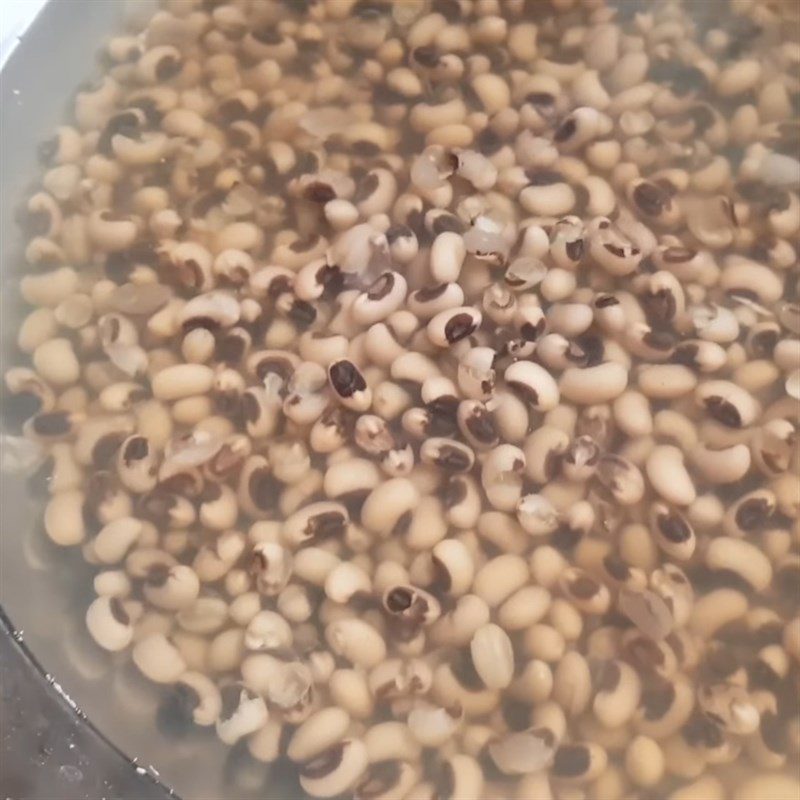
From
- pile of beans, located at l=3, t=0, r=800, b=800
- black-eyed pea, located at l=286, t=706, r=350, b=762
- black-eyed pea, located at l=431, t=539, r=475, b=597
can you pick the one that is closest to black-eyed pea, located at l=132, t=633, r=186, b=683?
pile of beans, located at l=3, t=0, r=800, b=800

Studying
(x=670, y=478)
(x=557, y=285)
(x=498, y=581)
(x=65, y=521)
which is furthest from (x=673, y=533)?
(x=65, y=521)

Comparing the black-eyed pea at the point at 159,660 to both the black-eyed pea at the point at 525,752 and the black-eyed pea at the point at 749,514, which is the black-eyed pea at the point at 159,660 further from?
the black-eyed pea at the point at 749,514

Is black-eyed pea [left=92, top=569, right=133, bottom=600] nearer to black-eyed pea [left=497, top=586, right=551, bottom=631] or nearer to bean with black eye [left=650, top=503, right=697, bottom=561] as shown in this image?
black-eyed pea [left=497, top=586, right=551, bottom=631]

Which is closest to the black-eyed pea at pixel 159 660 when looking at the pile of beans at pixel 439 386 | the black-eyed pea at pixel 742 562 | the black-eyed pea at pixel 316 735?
the pile of beans at pixel 439 386

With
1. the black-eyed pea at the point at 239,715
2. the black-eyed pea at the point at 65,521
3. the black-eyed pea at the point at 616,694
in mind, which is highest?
the black-eyed pea at the point at 65,521

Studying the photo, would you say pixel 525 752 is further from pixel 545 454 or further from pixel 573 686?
pixel 545 454

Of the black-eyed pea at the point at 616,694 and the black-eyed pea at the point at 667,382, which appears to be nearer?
the black-eyed pea at the point at 616,694
